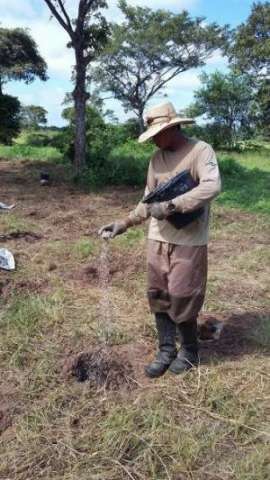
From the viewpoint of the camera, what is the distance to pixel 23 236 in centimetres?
612

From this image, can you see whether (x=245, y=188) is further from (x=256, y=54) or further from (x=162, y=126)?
(x=256, y=54)

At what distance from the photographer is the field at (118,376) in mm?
2371

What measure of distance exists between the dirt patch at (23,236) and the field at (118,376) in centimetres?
2

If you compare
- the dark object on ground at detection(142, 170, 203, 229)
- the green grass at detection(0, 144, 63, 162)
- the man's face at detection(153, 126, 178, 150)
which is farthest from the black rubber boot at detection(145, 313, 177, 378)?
the green grass at detection(0, 144, 63, 162)

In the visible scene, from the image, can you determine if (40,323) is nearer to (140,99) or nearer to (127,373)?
(127,373)

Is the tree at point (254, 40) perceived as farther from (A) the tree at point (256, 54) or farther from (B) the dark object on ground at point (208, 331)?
(B) the dark object on ground at point (208, 331)

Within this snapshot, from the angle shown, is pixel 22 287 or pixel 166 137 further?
pixel 22 287

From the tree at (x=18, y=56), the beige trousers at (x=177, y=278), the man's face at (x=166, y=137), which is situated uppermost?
the tree at (x=18, y=56)

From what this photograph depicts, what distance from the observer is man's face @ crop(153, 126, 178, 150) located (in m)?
2.80

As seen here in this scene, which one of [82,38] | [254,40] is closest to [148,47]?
[254,40]

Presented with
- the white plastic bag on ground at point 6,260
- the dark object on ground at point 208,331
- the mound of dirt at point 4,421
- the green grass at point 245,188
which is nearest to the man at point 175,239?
the dark object on ground at point 208,331

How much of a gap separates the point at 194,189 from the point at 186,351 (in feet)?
3.16

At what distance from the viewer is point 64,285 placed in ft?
15.0

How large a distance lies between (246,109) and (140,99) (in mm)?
7267
